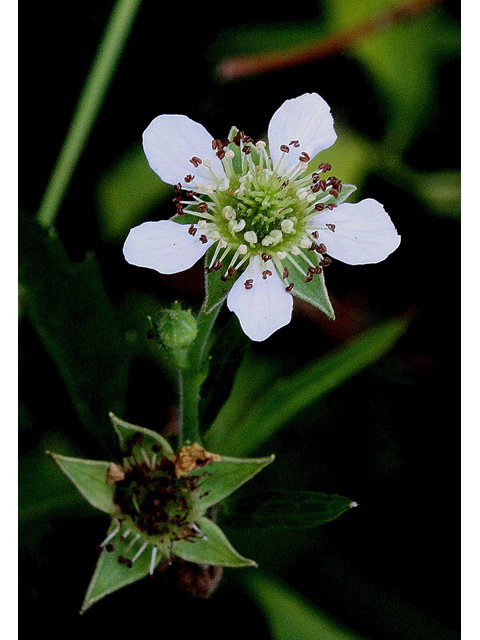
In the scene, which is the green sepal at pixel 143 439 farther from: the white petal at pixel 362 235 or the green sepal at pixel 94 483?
the white petal at pixel 362 235

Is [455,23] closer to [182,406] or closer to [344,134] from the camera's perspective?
[344,134]

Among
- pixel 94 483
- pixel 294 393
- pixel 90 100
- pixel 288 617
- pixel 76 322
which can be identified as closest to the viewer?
pixel 94 483

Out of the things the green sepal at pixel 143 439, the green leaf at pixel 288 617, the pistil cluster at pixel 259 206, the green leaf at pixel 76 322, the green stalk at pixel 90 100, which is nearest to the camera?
the pistil cluster at pixel 259 206

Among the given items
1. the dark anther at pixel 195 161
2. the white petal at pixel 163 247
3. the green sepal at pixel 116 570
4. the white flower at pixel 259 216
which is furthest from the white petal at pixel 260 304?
the green sepal at pixel 116 570

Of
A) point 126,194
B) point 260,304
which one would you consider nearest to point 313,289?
point 260,304

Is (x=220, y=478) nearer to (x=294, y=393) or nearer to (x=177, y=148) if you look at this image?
(x=294, y=393)

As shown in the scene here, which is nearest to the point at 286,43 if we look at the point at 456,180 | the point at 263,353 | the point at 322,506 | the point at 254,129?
the point at 254,129

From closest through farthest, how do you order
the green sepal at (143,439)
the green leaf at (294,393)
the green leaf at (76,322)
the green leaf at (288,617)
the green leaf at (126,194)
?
the green sepal at (143,439) → the green leaf at (76,322) → the green leaf at (294,393) → the green leaf at (288,617) → the green leaf at (126,194)
